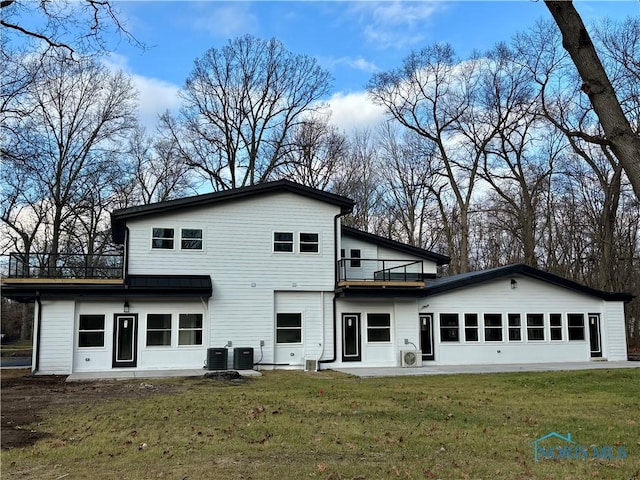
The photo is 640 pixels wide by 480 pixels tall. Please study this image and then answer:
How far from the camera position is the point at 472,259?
46.4 meters

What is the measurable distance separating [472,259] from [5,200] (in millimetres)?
34355

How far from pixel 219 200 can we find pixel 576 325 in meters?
15.1

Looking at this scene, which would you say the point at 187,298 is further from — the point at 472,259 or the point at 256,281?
the point at 472,259

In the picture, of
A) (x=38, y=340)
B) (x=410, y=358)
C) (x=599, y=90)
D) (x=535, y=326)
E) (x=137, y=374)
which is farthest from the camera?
(x=535, y=326)

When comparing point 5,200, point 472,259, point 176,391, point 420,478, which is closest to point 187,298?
point 176,391

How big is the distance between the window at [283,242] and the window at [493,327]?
8.10 metres

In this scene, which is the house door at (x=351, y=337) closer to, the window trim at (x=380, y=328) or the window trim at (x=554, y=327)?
the window trim at (x=380, y=328)

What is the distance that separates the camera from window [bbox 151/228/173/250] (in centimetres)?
1919

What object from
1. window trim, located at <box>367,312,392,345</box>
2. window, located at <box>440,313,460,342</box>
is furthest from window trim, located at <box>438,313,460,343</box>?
window trim, located at <box>367,312,392,345</box>

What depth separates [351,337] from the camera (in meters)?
20.7

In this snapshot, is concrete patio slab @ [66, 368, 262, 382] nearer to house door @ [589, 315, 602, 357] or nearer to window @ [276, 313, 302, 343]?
window @ [276, 313, 302, 343]

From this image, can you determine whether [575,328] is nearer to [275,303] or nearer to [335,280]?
[335,280]

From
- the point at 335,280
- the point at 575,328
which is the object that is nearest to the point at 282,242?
the point at 335,280

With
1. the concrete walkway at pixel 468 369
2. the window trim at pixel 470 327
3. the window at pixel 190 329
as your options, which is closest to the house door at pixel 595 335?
the concrete walkway at pixel 468 369
